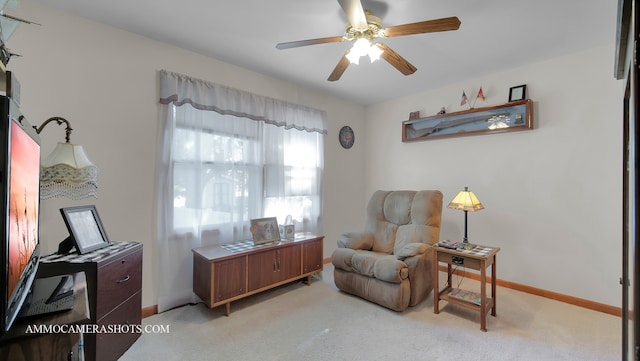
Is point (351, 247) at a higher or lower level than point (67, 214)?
lower

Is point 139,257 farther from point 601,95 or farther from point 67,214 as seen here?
point 601,95

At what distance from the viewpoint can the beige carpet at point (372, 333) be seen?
6.42 feet

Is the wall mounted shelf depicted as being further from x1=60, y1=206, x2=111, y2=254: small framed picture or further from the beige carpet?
x1=60, y1=206, x2=111, y2=254: small framed picture

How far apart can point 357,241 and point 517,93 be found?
2.43 m

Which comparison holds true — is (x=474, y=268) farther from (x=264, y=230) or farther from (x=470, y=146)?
(x=264, y=230)

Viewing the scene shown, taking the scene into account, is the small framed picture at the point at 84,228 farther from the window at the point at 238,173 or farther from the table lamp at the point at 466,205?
the table lamp at the point at 466,205

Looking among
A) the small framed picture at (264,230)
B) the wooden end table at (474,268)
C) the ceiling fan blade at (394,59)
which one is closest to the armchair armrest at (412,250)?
the wooden end table at (474,268)

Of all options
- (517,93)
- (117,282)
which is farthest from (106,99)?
(517,93)

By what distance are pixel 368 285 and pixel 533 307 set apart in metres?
1.60

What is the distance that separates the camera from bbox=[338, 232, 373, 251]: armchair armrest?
10.1 ft

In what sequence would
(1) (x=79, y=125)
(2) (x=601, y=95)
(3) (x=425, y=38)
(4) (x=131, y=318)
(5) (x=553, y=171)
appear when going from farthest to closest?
(5) (x=553, y=171) → (2) (x=601, y=95) → (3) (x=425, y=38) → (1) (x=79, y=125) → (4) (x=131, y=318)

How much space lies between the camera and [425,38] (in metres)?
2.43

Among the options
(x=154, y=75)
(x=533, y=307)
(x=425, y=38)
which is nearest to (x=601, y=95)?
(x=425, y=38)

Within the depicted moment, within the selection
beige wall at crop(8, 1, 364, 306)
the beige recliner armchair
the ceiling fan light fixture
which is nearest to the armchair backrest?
the beige recliner armchair
